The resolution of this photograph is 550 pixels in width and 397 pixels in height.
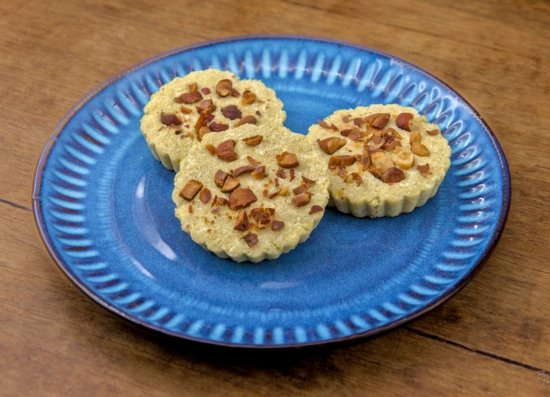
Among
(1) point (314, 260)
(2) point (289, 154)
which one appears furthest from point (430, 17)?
(1) point (314, 260)

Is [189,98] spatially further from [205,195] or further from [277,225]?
[277,225]

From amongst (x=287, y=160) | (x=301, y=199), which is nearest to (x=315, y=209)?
(x=301, y=199)

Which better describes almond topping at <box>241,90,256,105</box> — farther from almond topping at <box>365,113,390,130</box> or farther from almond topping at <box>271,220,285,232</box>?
almond topping at <box>271,220,285,232</box>

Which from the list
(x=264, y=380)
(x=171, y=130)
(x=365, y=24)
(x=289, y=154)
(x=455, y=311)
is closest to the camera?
(x=264, y=380)

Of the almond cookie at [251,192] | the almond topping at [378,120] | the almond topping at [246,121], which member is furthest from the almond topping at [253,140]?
the almond topping at [378,120]

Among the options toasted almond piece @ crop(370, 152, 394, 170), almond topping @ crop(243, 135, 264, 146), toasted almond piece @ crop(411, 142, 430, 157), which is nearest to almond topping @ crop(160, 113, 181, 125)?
almond topping @ crop(243, 135, 264, 146)

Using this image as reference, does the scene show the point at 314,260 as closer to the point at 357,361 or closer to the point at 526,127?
the point at 357,361

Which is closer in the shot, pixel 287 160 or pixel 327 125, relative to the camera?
pixel 287 160
